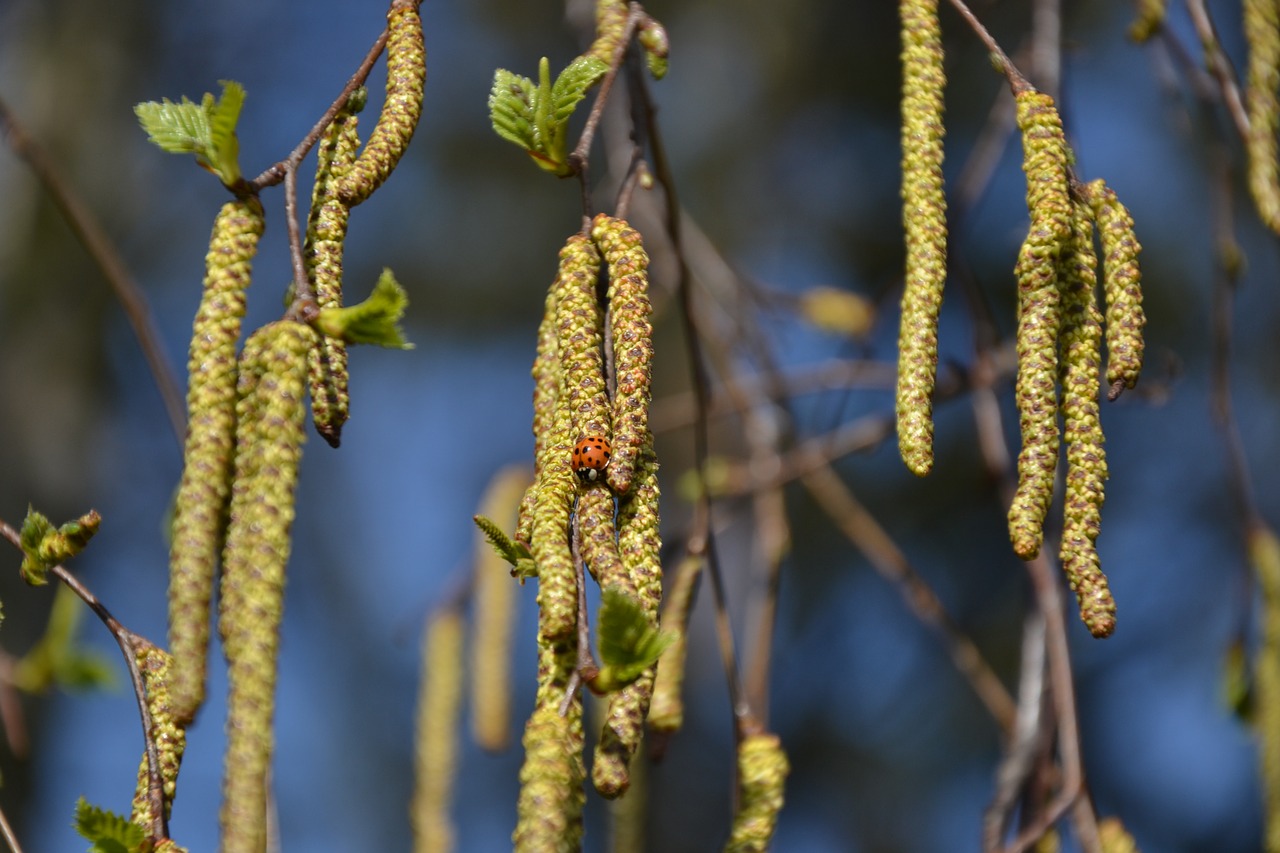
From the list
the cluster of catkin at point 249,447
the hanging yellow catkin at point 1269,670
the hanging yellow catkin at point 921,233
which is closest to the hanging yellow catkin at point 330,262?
the cluster of catkin at point 249,447

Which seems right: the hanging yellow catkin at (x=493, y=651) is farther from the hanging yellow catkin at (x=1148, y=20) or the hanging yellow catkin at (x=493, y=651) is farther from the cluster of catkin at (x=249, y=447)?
the hanging yellow catkin at (x=1148, y=20)

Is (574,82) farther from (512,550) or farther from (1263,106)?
(1263,106)

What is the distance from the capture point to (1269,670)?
5.79 feet

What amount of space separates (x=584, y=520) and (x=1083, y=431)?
1.35 feet

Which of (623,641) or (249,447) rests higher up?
(249,447)

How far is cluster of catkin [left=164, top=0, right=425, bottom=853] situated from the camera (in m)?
0.71

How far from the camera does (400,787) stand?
7918 mm

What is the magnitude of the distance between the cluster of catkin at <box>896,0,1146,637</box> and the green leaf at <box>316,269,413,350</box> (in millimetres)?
382

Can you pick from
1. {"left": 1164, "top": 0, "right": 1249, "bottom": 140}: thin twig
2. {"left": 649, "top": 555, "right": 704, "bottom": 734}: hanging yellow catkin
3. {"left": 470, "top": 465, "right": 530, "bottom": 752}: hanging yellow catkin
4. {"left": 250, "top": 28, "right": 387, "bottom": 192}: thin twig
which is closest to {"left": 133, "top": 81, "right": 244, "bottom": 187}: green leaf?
{"left": 250, "top": 28, "right": 387, "bottom": 192}: thin twig

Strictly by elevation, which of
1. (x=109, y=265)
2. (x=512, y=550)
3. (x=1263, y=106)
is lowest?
(x=512, y=550)

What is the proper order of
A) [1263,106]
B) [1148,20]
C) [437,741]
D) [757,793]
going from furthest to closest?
[437,741] → [1148,20] → [1263,106] → [757,793]

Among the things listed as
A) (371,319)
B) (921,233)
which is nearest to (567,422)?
(371,319)

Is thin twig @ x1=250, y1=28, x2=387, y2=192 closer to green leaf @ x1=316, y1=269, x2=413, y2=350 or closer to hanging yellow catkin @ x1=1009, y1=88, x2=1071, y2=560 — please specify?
green leaf @ x1=316, y1=269, x2=413, y2=350

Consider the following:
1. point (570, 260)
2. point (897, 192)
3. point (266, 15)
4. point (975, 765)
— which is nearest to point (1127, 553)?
point (975, 765)
